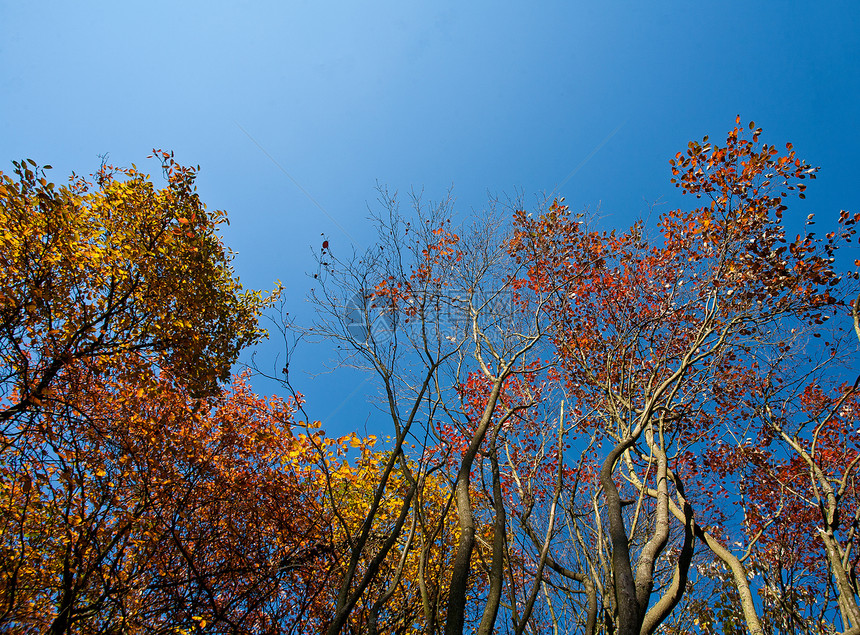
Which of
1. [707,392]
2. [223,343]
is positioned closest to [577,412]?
[707,392]

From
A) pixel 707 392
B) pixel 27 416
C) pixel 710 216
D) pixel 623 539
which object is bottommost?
pixel 623 539

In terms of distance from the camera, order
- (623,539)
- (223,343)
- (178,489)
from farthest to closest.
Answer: (223,343)
(178,489)
(623,539)

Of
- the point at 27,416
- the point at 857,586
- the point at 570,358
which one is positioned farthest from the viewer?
the point at 570,358

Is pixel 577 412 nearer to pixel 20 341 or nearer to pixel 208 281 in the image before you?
pixel 208 281

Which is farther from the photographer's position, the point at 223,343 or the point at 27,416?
the point at 223,343

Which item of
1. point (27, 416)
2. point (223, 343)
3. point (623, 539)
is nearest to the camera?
point (623, 539)

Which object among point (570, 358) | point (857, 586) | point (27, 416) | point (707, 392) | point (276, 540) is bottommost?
point (857, 586)

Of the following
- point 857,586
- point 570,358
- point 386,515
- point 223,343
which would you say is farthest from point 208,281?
point 857,586

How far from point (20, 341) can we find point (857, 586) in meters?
11.8

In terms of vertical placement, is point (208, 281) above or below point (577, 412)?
above

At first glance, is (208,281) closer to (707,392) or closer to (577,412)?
(577,412)

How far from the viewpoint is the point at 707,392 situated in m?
7.39

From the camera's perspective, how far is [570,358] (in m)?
7.95

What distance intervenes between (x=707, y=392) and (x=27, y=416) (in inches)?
421
